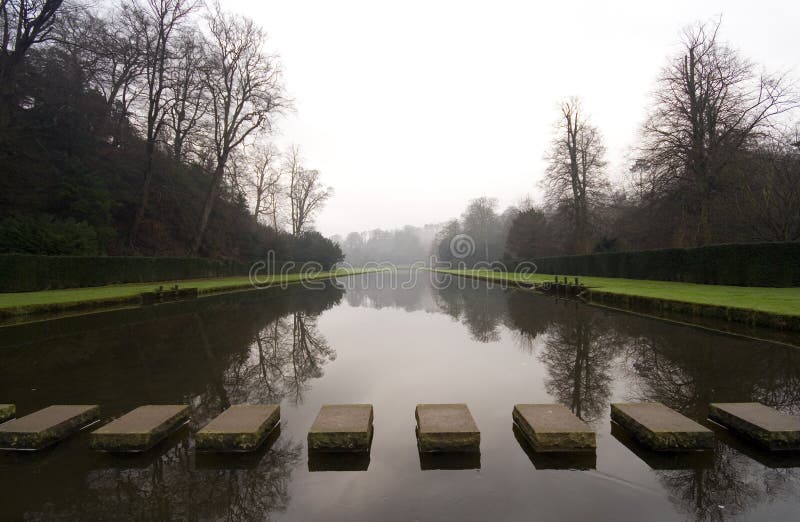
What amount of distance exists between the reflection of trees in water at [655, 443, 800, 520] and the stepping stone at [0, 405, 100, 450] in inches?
177

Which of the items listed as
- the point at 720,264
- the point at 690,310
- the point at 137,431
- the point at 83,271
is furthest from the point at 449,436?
the point at 83,271

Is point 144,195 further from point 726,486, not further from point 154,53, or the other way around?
point 726,486

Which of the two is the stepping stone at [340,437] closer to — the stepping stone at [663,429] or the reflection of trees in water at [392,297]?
the stepping stone at [663,429]

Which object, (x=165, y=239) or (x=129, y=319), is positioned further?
(x=165, y=239)

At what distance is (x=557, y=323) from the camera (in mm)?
9812

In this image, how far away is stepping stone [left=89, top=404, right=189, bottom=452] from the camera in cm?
308

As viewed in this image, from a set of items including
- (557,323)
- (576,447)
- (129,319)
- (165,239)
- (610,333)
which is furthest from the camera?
(165,239)

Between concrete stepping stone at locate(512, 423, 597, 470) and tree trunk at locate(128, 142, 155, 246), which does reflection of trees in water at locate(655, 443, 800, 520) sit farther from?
tree trunk at locate(128, 142, 155, 246)

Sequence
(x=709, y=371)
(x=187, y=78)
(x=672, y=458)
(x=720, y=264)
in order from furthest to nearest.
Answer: (x=187, y=78) → (x=720, y=264) → (x=709, y=371) → (x=672, y=458)

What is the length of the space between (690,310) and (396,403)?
9.60 m

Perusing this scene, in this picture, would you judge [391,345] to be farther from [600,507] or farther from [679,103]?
[679,103]

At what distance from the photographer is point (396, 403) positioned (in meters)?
4.41

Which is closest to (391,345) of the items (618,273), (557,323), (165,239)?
(557,323)

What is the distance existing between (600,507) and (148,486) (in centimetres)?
281
